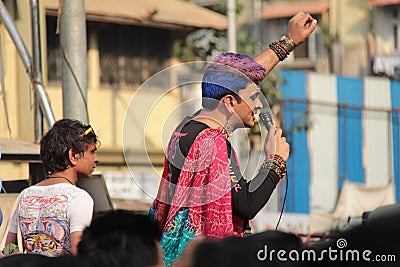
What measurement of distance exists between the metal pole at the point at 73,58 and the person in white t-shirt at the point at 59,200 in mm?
1826

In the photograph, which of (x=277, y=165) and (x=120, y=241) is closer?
(x=120, y=241)

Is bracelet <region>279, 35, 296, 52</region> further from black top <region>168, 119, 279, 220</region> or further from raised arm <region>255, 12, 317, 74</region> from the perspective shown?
black top <region>168, 119, 279, 220</region>

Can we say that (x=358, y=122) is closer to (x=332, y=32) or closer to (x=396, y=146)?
(x=396, y=146)

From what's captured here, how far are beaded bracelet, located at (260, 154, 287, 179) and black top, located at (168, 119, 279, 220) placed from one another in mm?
21

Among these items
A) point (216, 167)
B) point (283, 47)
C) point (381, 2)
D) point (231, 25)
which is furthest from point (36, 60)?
point (381, 2)

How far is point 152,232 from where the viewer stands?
8.90ft

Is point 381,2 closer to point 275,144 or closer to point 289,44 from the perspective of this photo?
point 289,44

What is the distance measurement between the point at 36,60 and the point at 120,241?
3.90m

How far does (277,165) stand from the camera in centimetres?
385

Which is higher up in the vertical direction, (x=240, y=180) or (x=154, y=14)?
(x=154, y=14)

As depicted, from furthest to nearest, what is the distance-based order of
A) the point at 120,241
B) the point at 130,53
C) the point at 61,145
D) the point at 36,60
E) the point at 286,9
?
the point at 286,9, the point at 130,53, the point at 36,60, the point at 61,145, the point at 120,241

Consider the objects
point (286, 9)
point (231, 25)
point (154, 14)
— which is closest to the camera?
point (231, 25)

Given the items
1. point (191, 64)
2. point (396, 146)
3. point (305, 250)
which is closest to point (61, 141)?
point (191, 64)

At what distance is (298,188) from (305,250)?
1803cm
